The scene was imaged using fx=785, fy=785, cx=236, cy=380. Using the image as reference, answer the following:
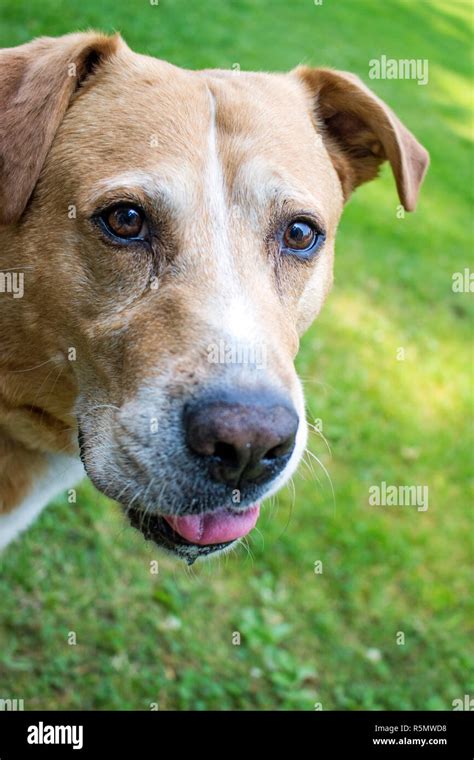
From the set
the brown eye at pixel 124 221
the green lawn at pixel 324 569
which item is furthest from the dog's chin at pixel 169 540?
the brown eye at pixel 124 221

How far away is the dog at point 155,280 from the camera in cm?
271

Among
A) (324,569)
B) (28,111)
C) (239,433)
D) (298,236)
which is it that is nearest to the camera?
(239,433)

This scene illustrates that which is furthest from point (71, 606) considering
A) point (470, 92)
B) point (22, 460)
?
point (470, 92)

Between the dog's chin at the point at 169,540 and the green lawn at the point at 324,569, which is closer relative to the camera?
the dog's chin at the point at 169,540

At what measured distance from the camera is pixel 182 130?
3107 millimetres

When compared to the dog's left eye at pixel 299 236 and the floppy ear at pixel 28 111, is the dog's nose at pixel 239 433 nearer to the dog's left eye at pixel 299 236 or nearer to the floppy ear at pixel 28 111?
the dog's left eye at pixel 299 236

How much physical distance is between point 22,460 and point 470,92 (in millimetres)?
16756

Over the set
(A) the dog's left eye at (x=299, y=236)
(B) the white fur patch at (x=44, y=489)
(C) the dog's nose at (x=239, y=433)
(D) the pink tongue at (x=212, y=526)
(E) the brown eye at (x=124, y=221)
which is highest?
(E) the brown eye at (x=124, y=221)

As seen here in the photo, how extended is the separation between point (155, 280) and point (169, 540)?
1.00 meters

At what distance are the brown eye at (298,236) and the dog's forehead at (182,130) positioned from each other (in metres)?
0.14
